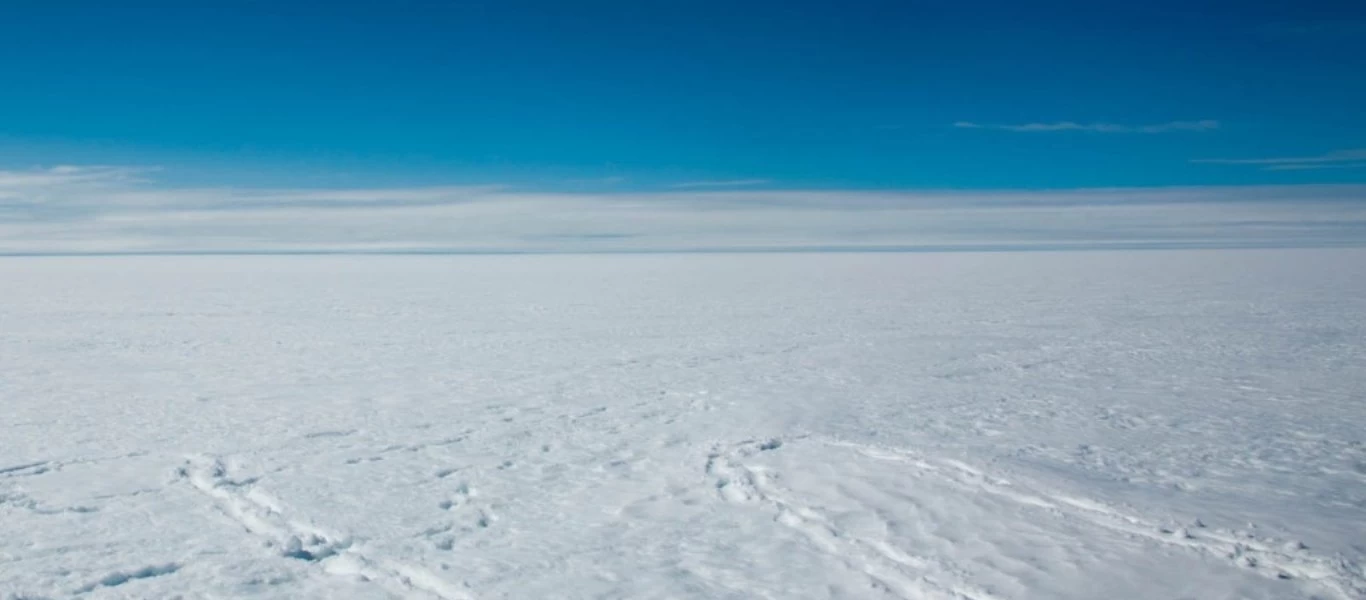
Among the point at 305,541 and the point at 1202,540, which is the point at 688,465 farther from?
the point at 1202,540

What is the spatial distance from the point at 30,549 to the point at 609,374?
5.61 m

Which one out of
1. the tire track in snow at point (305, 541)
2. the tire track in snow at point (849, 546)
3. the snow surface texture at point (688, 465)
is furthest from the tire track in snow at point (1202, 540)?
the tire track in snow at point (305, 541)

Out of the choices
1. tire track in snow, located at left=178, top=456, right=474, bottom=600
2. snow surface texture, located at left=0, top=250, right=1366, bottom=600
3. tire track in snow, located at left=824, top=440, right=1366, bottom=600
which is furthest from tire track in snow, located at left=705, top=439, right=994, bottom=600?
tire track in snow, located at left=178, top=456, right=474, bottom=600

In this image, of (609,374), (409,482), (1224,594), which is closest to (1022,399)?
(609,374)

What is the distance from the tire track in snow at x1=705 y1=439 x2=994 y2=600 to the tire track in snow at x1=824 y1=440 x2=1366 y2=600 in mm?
994

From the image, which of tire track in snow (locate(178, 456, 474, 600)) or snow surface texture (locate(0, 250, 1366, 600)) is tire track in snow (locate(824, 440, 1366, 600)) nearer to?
snow surface texture (locate(0, 250, 1366, 600))

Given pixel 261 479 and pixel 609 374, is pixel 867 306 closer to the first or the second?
pixel 609 374

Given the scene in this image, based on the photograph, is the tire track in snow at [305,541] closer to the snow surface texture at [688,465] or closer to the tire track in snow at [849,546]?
the snow surface texture at [688,465]

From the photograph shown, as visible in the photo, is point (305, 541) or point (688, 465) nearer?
point (305, 541)

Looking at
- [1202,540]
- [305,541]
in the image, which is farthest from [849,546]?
[305,541]

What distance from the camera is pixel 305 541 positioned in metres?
4.41

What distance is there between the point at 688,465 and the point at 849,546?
167 cm

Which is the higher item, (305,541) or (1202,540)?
(305,541)

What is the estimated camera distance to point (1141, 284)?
24359mm
